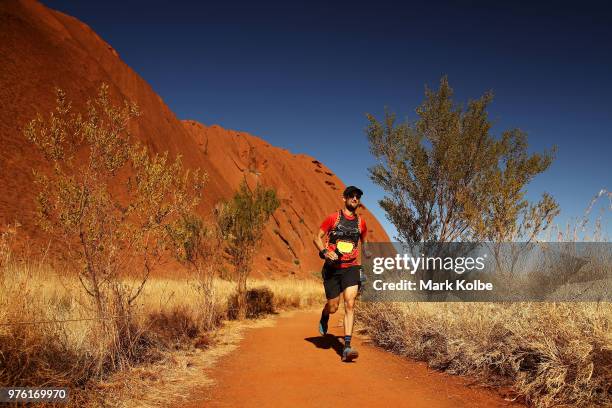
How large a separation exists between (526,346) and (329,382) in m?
2.14

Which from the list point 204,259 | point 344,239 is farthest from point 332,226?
point 204,259

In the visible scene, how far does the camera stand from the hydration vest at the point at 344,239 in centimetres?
595

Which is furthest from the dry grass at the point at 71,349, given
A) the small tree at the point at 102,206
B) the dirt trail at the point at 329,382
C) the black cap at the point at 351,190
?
the black cap at the point at 351,190

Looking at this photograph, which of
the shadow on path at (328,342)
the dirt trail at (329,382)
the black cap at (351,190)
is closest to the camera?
the dirt trail at (329,382)

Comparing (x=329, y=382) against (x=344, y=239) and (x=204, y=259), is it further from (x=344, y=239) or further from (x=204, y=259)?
(x=204, y=259)

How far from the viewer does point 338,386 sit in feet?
14.7

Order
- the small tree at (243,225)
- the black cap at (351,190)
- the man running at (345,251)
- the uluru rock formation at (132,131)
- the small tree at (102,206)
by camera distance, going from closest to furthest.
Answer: the small tree at (102,206) → the man running at (345,251) → the black cap at (351,190) → the small tree at (243,225) → the uluru rock formation at (132,131)

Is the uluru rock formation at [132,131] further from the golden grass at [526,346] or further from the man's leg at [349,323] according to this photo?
the golden grass at [526,346]

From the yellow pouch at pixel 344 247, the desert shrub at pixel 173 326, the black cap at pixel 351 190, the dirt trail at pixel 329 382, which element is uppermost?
the black cap at pixel 351 190

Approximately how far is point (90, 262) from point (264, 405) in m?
2.66

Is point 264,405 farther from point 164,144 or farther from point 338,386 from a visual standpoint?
point 164,144

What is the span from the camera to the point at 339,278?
6.12m

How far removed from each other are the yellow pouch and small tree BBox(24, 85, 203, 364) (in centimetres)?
249

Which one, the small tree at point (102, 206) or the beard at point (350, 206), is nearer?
the small tree at point (102, 206)
